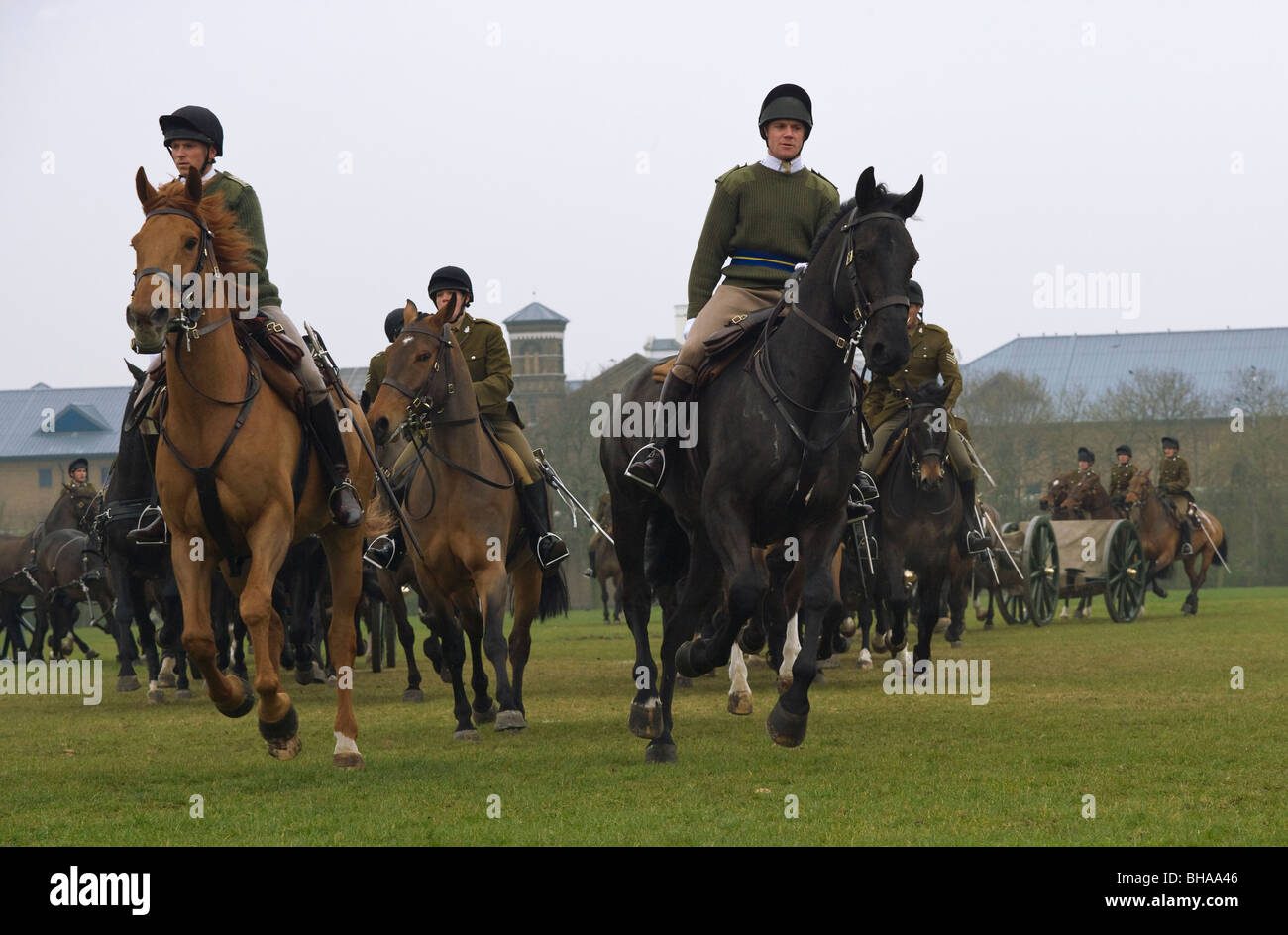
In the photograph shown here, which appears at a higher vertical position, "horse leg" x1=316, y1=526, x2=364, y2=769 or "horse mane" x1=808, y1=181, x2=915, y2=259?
"horse mane" x1=808, y1=181, x2=915, y2=259

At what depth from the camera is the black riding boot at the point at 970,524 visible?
16.6 m

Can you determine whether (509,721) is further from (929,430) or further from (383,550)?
(929,430)

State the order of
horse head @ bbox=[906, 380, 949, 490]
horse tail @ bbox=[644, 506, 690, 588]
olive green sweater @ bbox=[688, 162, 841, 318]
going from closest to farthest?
1. olive green sweater @ bbox=[688, 162, 841, 318]
2. horse tail @ bbox=[644, 506, 690, 588]
3. horse head @ bbox=[906, 380, 949, 490]

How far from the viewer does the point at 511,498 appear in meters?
12.8

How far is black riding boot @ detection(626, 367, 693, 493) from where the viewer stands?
10.1 metres

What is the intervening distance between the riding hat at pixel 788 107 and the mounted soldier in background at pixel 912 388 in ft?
17.9

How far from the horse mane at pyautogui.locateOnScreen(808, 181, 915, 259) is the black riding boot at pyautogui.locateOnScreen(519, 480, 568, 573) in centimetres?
402

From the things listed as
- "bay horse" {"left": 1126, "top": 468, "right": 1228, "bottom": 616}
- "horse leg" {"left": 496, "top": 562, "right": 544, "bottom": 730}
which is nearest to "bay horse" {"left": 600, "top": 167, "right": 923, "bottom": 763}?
"horse leg" {"left": 496, "top": 562, "right": 544, "bottom": 730}

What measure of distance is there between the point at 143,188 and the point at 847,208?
3718 millimetres

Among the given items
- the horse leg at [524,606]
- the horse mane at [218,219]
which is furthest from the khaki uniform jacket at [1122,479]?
the horse mane at [218,219]

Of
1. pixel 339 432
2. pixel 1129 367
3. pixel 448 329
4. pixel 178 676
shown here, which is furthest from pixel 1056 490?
pixel 1129 367

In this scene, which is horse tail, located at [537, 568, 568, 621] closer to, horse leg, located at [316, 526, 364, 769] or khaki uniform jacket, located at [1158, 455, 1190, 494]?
horse leg, located at [316, 526, 364, 769]
